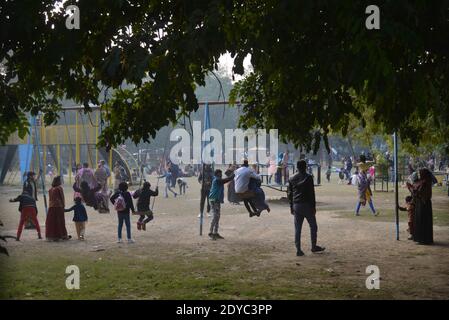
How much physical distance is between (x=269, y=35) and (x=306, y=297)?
142 inches

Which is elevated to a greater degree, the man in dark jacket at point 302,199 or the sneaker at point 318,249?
the man in dark jacket at point 302,199

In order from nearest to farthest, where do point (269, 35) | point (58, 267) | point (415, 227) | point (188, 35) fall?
1. point (188, 35)
2. point (269, 35)
3. point (58, 267)
4. point (415, 227)

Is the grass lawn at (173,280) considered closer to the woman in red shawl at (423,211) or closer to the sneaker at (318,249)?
the sneaker at (318,249)

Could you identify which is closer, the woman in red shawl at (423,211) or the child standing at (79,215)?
the woman in red shawl at (423,211)

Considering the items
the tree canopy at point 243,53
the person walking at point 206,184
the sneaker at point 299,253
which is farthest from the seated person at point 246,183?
the tree canopy at point 243,53

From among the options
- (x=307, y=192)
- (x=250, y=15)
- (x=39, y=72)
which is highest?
(x=250, y=15)

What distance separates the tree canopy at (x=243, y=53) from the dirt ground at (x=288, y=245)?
8.27 feet

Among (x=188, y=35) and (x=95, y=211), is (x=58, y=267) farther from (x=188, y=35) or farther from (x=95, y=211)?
(x=95, y=211)

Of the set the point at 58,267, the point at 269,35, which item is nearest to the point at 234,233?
the point at 58,267

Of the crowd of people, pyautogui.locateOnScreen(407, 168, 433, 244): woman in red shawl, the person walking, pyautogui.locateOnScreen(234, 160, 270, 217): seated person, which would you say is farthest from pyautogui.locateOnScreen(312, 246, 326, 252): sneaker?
the person walking

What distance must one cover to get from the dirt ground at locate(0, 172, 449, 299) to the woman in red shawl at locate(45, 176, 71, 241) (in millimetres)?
261

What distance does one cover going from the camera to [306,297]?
7773mm

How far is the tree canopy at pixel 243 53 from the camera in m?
5.28

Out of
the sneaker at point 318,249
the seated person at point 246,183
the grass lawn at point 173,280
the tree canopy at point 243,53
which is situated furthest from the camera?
the seated person at point 246,183
